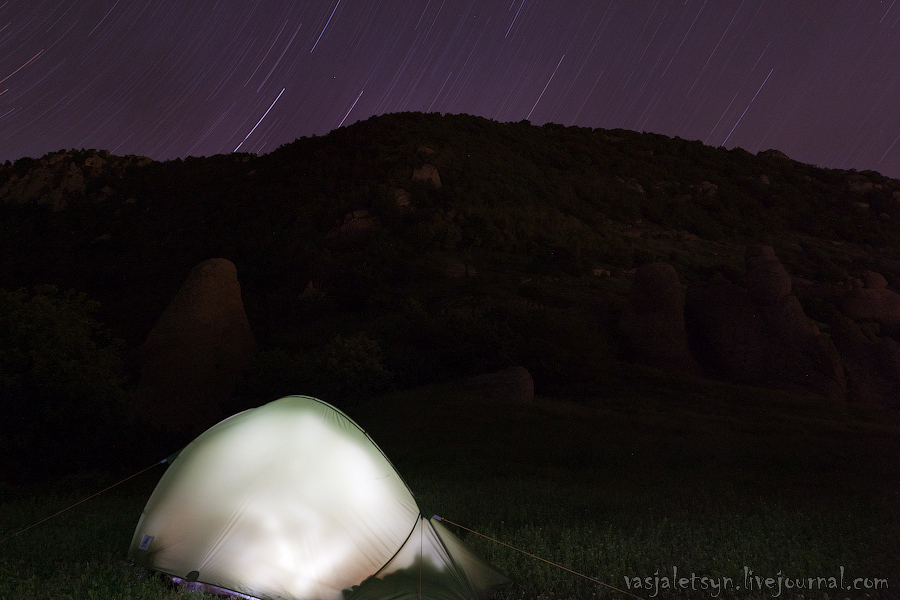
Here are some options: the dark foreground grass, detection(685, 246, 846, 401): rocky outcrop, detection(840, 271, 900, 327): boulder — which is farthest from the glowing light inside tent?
detection(840, 271, 900, 327): boulder

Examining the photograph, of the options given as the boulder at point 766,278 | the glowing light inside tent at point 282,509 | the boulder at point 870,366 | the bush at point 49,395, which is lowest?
the bush at point 49,395

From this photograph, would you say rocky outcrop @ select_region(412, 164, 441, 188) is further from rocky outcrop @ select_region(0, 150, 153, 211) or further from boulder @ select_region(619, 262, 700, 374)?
rocky outcrop @ select_region(0, 150, 153, 211)

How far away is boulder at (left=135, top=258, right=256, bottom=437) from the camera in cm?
1997

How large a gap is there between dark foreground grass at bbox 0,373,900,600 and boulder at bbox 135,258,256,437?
5722mm

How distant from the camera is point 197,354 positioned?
829 inches

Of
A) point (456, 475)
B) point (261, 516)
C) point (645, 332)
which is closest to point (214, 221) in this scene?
point (645, 332)

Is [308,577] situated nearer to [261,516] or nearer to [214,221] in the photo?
[261,516]

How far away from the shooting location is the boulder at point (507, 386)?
18688 millimetres

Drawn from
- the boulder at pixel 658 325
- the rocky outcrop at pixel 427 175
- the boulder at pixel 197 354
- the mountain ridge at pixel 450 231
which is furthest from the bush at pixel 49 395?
the rocky outcrop at pixel 427 175

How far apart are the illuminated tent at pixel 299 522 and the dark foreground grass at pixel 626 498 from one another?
50 centimetres

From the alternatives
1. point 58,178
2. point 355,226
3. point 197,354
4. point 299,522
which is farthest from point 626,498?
point 58,178

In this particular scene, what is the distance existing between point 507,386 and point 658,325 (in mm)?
8107

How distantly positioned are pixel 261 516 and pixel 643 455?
1051 centimetres

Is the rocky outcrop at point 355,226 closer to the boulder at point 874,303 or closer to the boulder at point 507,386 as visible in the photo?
Answer: the boulder at point 507,386
